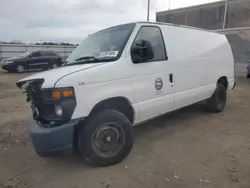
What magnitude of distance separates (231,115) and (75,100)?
4.14 meters

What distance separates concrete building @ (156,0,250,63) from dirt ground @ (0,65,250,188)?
2341 cm

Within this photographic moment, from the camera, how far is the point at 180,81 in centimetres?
423

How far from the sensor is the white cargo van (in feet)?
9.30

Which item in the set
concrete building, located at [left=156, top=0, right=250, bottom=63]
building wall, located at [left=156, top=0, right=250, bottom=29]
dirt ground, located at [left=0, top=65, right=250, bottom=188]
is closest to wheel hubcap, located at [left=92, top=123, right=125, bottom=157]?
dirt ground, located at [left=0, top=65, right=250, bottom=188]

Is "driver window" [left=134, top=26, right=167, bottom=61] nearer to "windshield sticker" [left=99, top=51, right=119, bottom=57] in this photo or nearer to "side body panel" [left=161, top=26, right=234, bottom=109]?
"side body panel" [left=161, top=26, right=234, bottom=109]

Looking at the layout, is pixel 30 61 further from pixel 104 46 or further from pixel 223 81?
pixel 104 46

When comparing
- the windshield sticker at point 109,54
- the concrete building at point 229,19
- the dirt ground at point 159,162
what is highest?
the concrete building at point 229,19

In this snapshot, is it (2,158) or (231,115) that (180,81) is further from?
(2,158)

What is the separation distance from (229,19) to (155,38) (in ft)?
102

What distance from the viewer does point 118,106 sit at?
3461mm

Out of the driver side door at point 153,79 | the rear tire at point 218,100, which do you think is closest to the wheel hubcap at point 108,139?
the driver side door at point 153,79

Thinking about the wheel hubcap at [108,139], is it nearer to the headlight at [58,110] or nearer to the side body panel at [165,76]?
the side body panel at [165,76]

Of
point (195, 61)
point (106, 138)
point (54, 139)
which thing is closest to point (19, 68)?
point (195, 61)

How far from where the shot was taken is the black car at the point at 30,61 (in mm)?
16750
